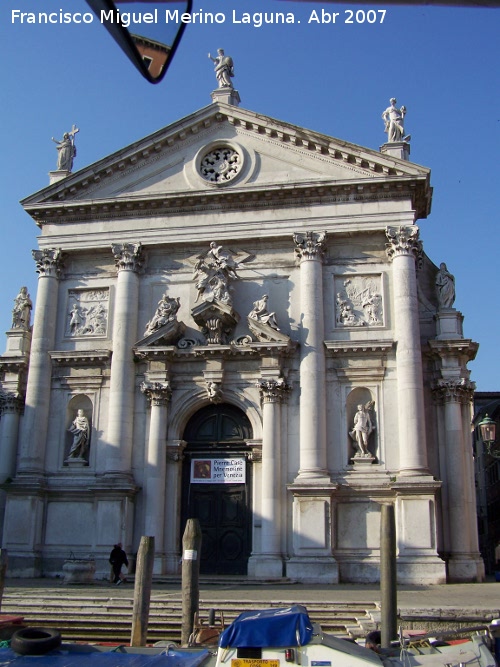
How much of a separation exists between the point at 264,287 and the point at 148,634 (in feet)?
40.0

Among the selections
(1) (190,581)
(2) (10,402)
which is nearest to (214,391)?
(2) (10,402)

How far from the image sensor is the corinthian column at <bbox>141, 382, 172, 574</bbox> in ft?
73.4

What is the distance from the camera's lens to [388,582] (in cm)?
1309

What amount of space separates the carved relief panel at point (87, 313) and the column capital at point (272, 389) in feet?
19.0

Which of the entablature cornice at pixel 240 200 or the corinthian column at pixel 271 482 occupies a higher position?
the entablature cornice at pixel 240 200

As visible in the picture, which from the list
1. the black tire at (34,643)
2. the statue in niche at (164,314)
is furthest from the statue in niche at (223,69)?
the black tire at (34,643)

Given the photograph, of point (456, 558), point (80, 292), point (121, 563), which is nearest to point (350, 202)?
point (80, 292)

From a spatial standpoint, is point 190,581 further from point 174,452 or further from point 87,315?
point 87,315

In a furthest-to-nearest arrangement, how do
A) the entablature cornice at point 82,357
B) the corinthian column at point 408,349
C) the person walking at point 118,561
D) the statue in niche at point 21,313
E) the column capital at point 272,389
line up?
the statue in niche at point 21,313, the entablature cornice at point 82,357, the column capital at point 272,389, the corinthian column at point 408,349, the person walking at point 118,561

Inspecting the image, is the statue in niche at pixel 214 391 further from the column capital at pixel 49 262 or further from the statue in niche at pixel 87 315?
the column capital at pixel 49 262

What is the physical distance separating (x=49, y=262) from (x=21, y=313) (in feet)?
8.24

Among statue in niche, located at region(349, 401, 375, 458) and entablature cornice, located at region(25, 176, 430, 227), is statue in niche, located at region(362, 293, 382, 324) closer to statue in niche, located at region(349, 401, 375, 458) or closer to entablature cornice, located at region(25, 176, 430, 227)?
statue in niche, located at region(349, 401, 375, 458)

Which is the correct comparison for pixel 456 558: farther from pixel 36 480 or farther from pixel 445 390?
pixel 36 480

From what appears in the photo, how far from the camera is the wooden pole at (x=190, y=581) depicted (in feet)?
44.5
